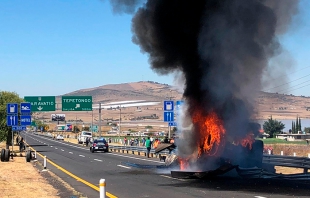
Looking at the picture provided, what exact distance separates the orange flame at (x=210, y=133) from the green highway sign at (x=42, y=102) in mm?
39323

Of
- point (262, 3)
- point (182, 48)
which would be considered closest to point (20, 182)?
point (182, 48)

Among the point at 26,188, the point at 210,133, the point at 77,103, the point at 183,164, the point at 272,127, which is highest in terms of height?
the point at 77,103

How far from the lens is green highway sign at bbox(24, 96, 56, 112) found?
185ft

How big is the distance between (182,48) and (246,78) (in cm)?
316

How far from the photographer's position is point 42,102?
56.8 metres

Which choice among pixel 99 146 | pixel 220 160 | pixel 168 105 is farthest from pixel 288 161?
pixel 99 146

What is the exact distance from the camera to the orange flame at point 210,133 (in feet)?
63.0

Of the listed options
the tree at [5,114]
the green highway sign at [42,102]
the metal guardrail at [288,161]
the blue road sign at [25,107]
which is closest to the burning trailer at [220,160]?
the metal guardrail at [288,161]

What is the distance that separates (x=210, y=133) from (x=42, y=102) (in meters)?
40.6

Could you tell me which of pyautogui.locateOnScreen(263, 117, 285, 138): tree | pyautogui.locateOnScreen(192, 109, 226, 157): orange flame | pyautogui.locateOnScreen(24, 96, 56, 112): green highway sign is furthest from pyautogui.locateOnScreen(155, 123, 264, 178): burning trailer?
pyautogui.locateOnScreen(263, 117, 285, 138): tree

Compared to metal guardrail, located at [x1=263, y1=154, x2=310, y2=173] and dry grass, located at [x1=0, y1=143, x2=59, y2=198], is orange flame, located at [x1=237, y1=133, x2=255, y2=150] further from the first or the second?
dry grass, located at [x1=0, y1=143, x2=59, y2=198]

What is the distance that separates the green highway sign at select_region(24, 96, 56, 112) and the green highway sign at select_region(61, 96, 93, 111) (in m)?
1.35

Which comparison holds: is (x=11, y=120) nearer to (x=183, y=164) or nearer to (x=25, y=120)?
(x=25, y=120)

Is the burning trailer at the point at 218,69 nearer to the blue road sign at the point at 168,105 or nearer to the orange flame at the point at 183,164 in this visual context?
the orange flame at the point at 183,164
